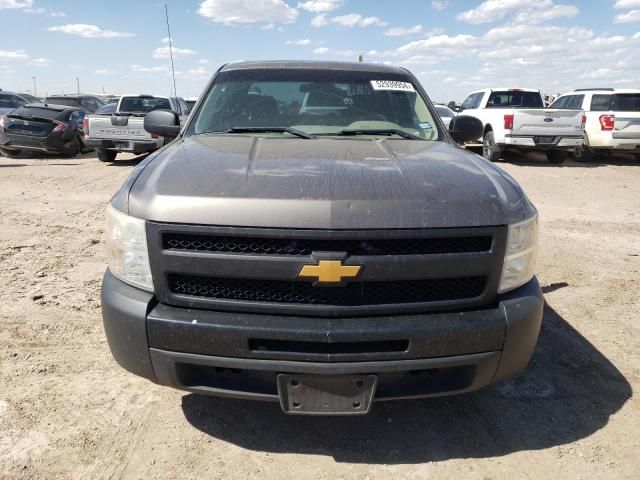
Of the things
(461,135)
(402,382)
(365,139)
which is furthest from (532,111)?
(402,382)

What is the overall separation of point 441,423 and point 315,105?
2179mm

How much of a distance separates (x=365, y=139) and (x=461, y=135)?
1.14 metres

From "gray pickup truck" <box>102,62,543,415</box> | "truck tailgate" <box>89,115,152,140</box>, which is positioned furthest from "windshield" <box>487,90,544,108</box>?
"gray pickup truck" <box>102,62,543,415</box>

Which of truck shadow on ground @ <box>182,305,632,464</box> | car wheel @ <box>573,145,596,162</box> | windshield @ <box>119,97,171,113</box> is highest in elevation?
windshield @ <box>119,97,171,113</box>

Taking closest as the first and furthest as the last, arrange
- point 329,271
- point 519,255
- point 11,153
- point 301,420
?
point 329,271
point 519,255
point 301,420
point 11,153

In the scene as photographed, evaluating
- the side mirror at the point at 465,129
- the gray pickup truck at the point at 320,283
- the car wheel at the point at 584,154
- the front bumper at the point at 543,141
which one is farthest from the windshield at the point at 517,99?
the gray pickup truck at the point at 320,283

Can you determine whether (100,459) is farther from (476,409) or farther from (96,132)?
(96,132)

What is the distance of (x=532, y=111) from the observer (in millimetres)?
12680

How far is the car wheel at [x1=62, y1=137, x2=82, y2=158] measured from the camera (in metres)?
14.4

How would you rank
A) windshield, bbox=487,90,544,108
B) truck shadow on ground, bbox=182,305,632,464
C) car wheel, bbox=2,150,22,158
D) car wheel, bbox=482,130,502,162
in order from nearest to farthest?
1. truck shadow on ground, bbox=182,305,632,464
2. car wheel, bbox=482,130,502,162
3. car wheel, bbox=2,150,22,158
4. windshield, bbox=487,90,544,108

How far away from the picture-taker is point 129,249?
7.38 ft

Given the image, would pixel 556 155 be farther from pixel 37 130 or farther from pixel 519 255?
pixel 37 130

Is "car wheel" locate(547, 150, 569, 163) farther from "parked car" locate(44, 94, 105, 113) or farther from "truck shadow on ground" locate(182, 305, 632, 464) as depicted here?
"parked car" locate(44, 94, 105, 113)

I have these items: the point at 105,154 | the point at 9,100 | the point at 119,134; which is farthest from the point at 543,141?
the point at 9,100
